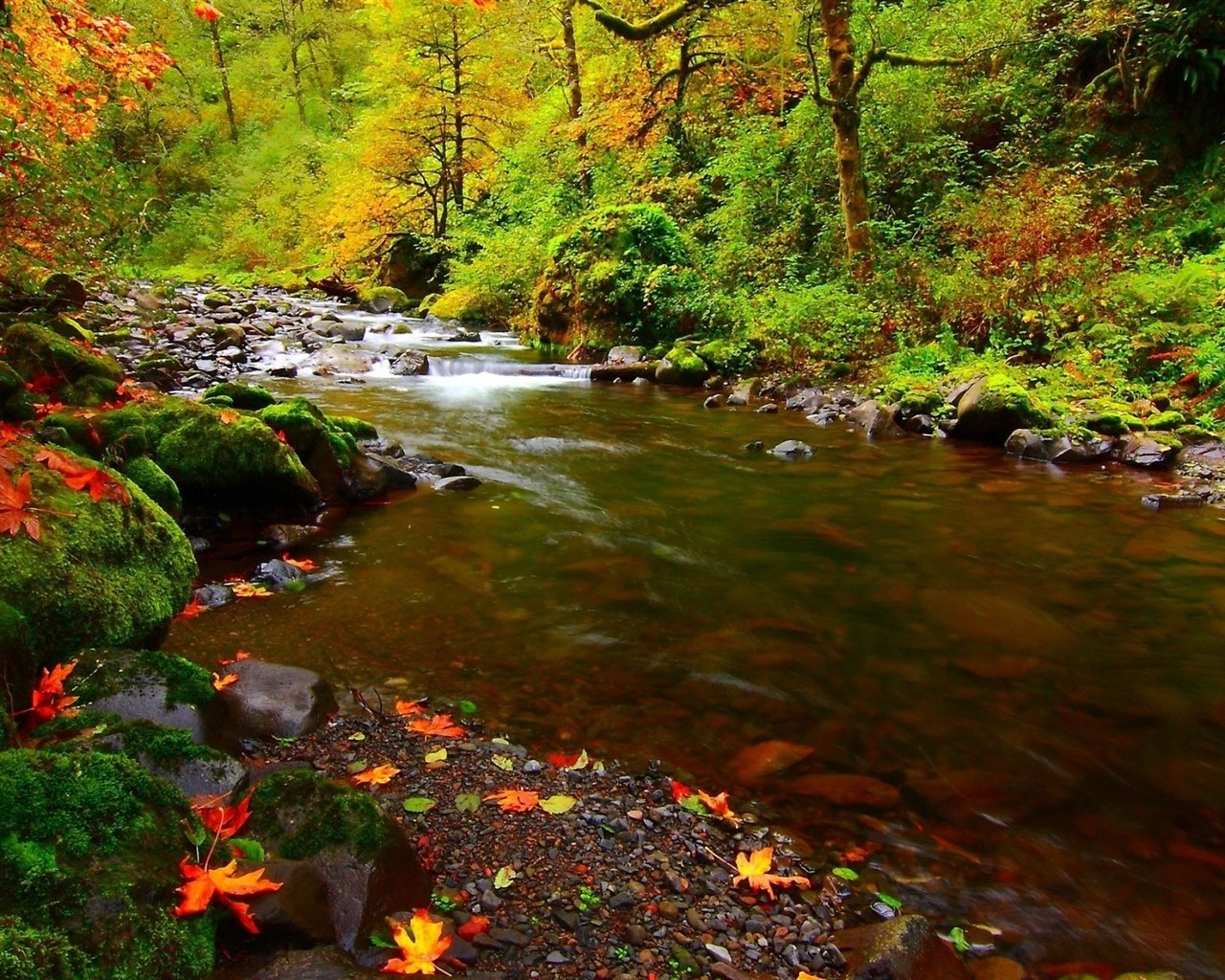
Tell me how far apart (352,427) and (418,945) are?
21.4 ft

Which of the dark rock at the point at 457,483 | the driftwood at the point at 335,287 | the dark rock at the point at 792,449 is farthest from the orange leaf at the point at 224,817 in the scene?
the driftwood at the point at 335,287

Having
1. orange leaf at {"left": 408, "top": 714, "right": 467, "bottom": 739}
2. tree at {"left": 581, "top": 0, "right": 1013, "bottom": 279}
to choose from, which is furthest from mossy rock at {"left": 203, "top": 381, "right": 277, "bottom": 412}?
tree at {"left": 581, "top": 0, "right": 1013, "bottom": 279}

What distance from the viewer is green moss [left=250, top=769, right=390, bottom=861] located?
2.15 metres

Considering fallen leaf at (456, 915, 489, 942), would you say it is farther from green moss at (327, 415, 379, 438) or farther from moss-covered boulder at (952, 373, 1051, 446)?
moss-covered boulder at (952, 373, 1051, 446)

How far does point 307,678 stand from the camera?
3.46 m

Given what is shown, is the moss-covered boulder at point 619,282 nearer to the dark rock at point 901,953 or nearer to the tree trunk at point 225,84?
the dark rock at point 901,953

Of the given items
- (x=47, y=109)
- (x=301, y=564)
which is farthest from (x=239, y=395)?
(x=301, y=564)

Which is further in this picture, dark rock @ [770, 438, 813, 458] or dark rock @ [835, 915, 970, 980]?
dark rock @ [770, 438, 813, 458]

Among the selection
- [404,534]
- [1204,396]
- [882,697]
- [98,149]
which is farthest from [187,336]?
[1204,396]

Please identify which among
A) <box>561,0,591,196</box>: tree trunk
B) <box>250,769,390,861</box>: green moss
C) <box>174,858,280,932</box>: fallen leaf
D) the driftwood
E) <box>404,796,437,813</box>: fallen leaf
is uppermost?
<box>561,0,591,196</box>: tree trunk

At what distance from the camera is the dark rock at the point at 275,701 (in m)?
3.14

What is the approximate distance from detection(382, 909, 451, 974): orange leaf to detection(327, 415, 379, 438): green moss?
569 cm

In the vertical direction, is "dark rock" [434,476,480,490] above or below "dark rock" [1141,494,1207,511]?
above

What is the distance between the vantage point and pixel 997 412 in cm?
882
